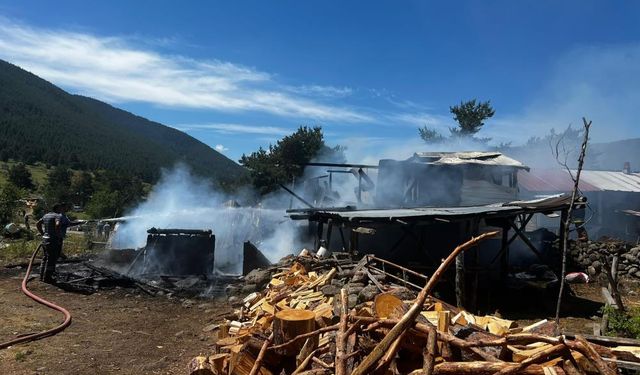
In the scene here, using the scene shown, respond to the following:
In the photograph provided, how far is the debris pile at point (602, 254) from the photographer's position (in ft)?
53.0

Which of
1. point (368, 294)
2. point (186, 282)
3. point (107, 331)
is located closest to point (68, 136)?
point (186, 282)

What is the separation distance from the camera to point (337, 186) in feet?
96.2

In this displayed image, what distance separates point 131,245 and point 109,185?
3910 cm

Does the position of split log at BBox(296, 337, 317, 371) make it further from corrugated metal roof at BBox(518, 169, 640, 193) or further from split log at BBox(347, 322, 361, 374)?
corrugated metal roof at BBox(518, 169, 640, 193)

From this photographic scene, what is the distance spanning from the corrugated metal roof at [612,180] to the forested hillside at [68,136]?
181 ft

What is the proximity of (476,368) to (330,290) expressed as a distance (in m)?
4.62

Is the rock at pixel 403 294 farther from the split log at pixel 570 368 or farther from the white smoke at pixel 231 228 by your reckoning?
the white smoke at pixel 231 228

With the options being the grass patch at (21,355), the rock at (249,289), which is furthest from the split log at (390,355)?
the rock at (249,289)

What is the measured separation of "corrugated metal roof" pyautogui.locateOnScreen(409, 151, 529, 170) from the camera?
1961cm

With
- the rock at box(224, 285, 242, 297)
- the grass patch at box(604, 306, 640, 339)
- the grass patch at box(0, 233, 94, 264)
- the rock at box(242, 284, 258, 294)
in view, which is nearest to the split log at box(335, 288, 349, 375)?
the grass patch at box(604, 306, 640, 339)

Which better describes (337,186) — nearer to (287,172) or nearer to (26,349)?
(287,172)

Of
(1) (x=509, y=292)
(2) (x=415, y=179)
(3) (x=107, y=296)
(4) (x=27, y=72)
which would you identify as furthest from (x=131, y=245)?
(4) (x=27, y=72)

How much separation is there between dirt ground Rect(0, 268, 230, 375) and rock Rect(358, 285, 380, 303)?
2.71 meters

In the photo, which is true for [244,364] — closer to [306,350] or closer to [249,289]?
[306,350]
